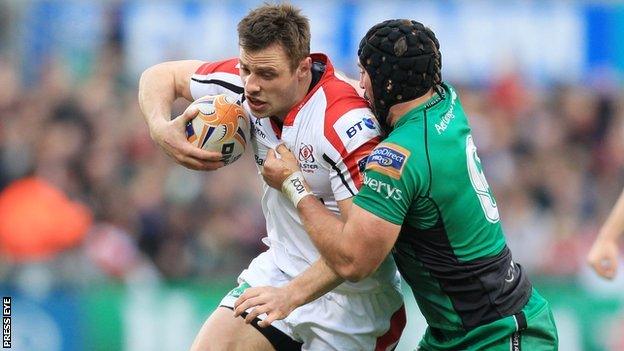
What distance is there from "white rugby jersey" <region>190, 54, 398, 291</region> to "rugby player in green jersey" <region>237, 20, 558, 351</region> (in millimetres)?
88

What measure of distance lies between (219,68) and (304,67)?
0.71 m

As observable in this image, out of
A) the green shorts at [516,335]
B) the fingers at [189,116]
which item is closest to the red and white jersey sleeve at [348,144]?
the fingers at [189,116]

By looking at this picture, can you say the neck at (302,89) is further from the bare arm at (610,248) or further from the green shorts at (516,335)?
the bare arm at (610,248)

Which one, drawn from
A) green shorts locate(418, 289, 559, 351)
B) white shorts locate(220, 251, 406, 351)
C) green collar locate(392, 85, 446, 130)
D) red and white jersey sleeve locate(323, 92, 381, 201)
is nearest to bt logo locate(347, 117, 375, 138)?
red and white jersey sleeve locate(323, 92, 381, 201)

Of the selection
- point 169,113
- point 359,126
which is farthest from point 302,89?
point 169,113

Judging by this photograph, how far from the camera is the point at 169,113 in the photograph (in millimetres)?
6328

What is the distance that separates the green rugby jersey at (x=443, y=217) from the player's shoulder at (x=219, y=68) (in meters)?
1.16

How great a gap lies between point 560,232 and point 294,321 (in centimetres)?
624

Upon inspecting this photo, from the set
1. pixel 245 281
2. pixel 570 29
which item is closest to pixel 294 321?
pixel 245 281

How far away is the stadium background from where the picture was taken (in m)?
10.1

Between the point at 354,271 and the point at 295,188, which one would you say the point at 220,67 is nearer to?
the point at 295,188

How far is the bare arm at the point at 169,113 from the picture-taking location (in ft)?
19.2

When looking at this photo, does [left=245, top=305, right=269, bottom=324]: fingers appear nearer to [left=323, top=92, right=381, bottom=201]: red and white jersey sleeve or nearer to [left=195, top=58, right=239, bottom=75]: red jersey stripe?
[left=323, top=92, right=381, bottom=201]: red and white jersey sleeve

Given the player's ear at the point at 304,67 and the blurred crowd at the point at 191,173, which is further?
the blurred crowd at the point at 191,173
